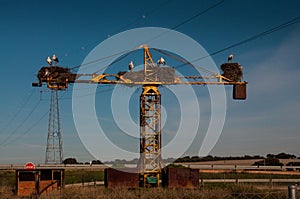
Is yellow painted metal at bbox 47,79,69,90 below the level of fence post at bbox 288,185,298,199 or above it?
above

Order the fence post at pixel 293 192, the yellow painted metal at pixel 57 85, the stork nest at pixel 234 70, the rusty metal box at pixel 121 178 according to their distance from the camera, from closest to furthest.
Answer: the fence post at pixel 293 192, the rusty metal box at pixel 121 178, the yellow painted metal at pixel 57 85, the stork nest at pixel 234 70

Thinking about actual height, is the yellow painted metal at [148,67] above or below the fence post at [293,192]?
above

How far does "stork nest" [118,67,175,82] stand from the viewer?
3650 centimetres

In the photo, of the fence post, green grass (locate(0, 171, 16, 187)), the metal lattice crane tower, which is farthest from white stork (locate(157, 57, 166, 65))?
the fence post

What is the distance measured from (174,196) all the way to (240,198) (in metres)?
3.17

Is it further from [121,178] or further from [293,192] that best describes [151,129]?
[293,192]

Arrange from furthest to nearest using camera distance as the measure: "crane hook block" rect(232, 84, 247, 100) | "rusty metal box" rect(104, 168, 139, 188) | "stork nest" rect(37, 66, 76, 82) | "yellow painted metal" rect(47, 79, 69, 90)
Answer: "yellow painted metal" rect(47, 79, 69, 90)
"stork nest" rect(37, 66, 76, 82)
"crane hook block" rect(232, 84, 247, 100)
"rusty metal box" rect(104, 168, 139, 188)

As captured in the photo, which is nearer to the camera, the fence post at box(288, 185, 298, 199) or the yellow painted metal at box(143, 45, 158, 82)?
the fence post at box(288, 185, 298, 199)

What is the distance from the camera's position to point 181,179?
97.2 ft

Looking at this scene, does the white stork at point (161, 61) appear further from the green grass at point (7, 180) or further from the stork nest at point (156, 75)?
the green grass at point (7, 180)

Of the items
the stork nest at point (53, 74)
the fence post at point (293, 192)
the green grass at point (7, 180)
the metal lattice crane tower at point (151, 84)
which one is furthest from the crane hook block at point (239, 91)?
the fence post at point (293, 192)

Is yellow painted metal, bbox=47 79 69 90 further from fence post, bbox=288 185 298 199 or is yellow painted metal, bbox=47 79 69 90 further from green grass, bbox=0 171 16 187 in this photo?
fence post, bbox=288 185 298 199

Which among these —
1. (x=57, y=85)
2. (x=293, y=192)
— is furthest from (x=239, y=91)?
(x=293, y=192)

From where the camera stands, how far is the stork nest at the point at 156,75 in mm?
36500
